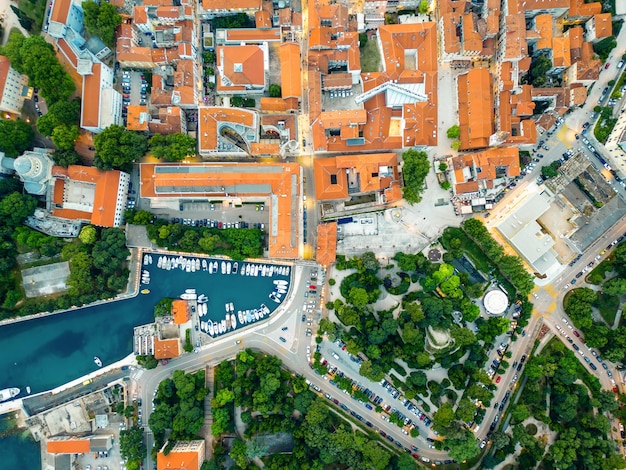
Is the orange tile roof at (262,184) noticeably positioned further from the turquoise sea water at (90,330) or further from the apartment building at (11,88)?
the apartment building at (11,88)

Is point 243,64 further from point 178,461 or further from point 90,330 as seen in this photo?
point 178,461

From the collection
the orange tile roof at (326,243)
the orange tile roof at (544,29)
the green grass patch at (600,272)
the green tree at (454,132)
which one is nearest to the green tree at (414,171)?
the green tree at (454,132)

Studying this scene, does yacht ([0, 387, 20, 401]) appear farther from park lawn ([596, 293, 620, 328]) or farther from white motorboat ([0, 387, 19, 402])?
park lawn ([596, 293, 620, 328])

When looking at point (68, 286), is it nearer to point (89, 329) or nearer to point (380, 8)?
point (89, 329)

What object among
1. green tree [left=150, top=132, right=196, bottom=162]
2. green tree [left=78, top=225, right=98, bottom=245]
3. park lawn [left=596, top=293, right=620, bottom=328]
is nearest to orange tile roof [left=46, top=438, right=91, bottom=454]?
green tree [left=78, top=225, right=98, bottom=245]

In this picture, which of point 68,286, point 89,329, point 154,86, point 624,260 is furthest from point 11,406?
point 624,260

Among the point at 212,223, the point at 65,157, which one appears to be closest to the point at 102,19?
the point at 65,157
